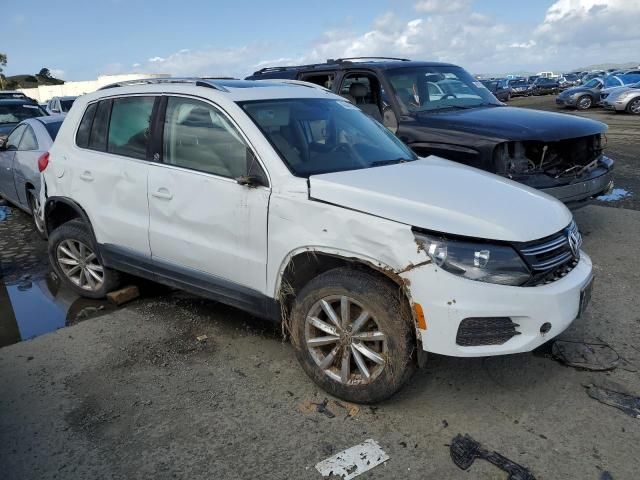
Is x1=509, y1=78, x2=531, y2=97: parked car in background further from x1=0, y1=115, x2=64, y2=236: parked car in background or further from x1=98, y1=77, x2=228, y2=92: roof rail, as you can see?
x1=98, y1=77, x2=228, y2=92: roof rail

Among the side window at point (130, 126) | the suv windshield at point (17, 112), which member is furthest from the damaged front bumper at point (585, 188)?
the suv windshield at point (17, 112)

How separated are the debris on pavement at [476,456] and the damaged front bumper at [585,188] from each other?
10.6 ft

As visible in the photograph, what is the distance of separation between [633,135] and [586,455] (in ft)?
47.2

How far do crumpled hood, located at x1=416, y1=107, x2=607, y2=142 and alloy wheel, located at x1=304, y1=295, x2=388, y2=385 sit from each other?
10.4ft

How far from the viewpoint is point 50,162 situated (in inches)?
186

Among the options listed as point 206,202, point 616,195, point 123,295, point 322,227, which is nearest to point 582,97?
point 616,195

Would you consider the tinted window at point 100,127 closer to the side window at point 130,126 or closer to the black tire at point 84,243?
the side window at point 130,126

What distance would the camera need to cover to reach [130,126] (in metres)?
4.21

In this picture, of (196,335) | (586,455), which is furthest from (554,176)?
(196,335)

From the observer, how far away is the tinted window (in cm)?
441

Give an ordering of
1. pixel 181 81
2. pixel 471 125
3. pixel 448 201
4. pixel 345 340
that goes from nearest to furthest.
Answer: pixel 448 201 → pixel 345 340 → pixel 181 81 → pixel 471 125

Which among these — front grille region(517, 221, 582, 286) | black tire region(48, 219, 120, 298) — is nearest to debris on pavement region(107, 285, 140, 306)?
black tire region(48, 219, 120, 298)

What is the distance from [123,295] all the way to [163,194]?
136cm

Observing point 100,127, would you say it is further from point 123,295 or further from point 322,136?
point 322,136
